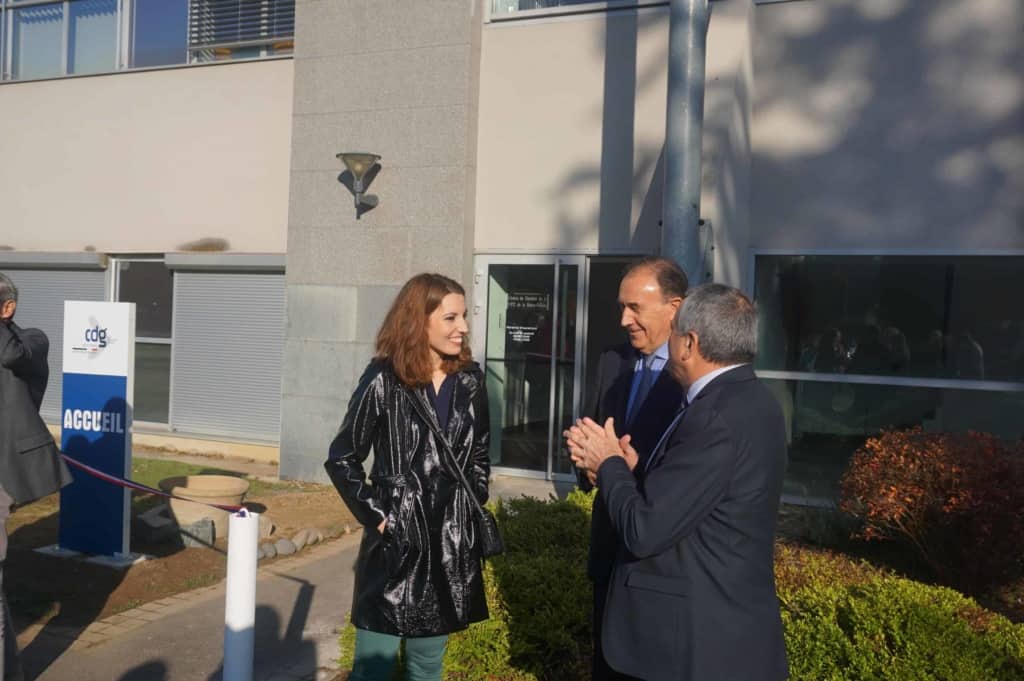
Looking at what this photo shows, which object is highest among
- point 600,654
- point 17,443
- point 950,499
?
point 17,443

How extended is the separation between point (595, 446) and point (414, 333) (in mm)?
1088

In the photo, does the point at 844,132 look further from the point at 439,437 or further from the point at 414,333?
the point at 439,437

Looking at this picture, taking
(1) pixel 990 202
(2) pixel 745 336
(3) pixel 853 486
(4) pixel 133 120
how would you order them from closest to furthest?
(2) pixel 745 336 < (3) pixel 853 486 < (1) pixel 990 202 < (4) pixel 133 120

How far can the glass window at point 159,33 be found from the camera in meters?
12.7

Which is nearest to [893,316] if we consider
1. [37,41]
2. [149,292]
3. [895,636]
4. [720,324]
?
[895,636]

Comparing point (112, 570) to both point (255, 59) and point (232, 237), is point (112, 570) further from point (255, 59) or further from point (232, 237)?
point (255, 59)

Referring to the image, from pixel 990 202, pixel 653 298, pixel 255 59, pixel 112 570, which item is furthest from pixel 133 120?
pixel 653 298

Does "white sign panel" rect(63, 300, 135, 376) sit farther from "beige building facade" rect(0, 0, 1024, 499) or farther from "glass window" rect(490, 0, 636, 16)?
"glass window" rect(490, 0, 636, 16)

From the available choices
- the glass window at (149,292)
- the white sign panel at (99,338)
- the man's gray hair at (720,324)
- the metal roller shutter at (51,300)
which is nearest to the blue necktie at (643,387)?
the man's gray hair at (720,324)

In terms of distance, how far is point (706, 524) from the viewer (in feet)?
9.02

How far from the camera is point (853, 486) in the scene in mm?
6523

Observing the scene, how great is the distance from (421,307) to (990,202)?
673cm

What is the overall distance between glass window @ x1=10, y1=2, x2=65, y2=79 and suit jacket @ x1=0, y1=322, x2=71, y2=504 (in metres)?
9.99

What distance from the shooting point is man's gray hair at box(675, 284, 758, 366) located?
112 inches
